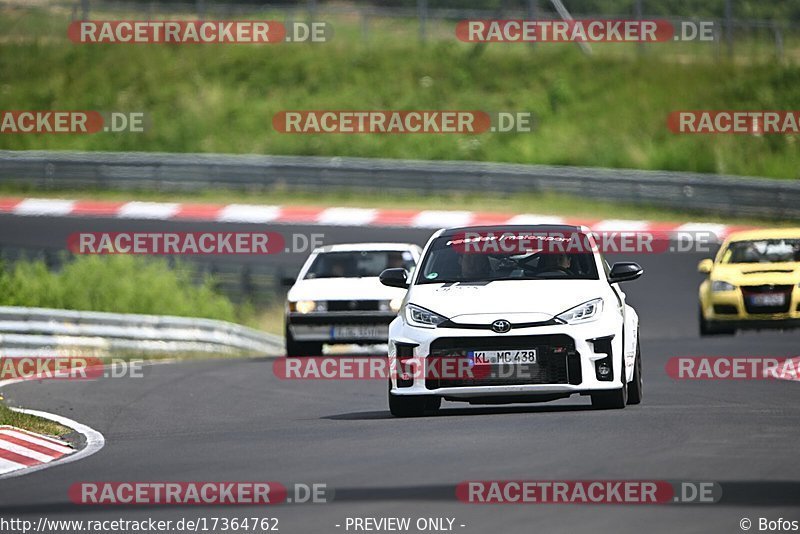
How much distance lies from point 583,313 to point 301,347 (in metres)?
9.02

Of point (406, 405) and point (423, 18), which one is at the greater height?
point (423, 18)

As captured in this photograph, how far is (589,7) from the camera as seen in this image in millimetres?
43188

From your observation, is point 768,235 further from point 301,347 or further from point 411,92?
point 411,92

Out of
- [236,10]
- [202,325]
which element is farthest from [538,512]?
[236,10]

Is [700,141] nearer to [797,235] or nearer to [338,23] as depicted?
[338,23]

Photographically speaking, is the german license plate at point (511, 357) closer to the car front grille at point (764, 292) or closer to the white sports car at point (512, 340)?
the white sports car at point (512, 340)

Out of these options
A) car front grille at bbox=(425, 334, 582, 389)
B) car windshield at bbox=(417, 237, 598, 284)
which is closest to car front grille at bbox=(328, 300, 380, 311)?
car windshield at bbox=(417, 237, 598, 284)

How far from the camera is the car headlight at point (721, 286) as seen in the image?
72.3 ft

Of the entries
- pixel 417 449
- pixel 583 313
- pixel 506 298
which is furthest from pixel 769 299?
pixel 417 449

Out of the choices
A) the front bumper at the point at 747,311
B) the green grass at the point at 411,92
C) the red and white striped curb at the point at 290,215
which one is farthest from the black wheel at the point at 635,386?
the green grass at the point at 411,92

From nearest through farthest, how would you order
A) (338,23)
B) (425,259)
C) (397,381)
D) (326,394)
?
(397,381) < (425,259) < (326,394) < (338,23)

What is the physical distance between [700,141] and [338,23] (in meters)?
12.5

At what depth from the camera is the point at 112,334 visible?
77.9 ft

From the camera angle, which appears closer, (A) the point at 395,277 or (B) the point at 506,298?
(B) the point at 506,298
